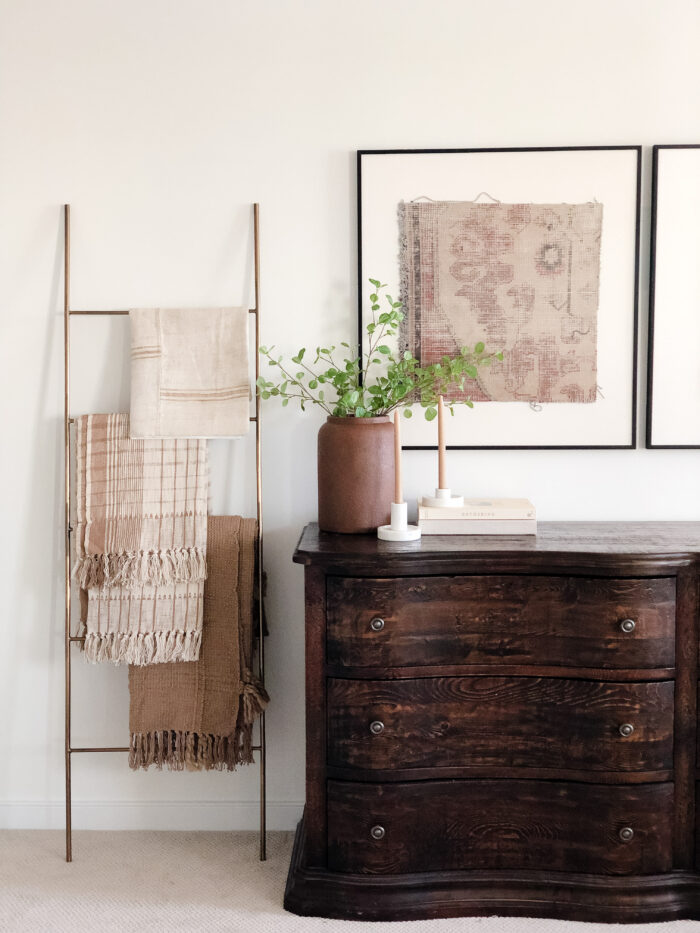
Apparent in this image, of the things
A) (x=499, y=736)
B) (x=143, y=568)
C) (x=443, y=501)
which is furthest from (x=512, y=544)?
(x=143, y=568)

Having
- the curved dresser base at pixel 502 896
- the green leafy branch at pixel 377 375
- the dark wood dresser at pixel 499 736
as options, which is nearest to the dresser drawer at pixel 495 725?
the dark wood dresser at pixel 499 736

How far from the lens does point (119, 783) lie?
7.93 ft

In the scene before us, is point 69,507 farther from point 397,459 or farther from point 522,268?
point 522,268

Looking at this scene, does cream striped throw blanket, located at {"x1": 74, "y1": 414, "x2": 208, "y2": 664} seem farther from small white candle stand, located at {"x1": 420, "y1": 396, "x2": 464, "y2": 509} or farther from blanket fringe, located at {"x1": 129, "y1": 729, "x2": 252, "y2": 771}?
small white candle stand, located at {"x1": 420, "y1": 396, "x2": 464, "y2": 509}

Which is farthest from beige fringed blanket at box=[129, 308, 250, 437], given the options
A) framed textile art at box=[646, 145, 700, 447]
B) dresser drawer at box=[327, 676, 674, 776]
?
framed textile art at box=[646, 145, 700, 447]

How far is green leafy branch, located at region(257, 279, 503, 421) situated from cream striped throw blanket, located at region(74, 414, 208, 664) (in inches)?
12.6

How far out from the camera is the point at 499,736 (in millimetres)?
1946

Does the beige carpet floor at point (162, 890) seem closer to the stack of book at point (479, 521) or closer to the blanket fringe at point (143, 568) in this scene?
the blanket fringe at point (143, 568)

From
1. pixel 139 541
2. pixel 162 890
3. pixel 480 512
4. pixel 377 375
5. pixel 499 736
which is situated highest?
pixel 377 375

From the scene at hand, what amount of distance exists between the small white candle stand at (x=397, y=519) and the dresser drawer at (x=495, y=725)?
0.35m

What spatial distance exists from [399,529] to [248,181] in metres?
1.08

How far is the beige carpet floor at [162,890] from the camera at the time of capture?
6.31 ft

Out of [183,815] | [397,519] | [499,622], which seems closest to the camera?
[499,622]

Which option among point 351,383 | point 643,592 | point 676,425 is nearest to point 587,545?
point 643,592
